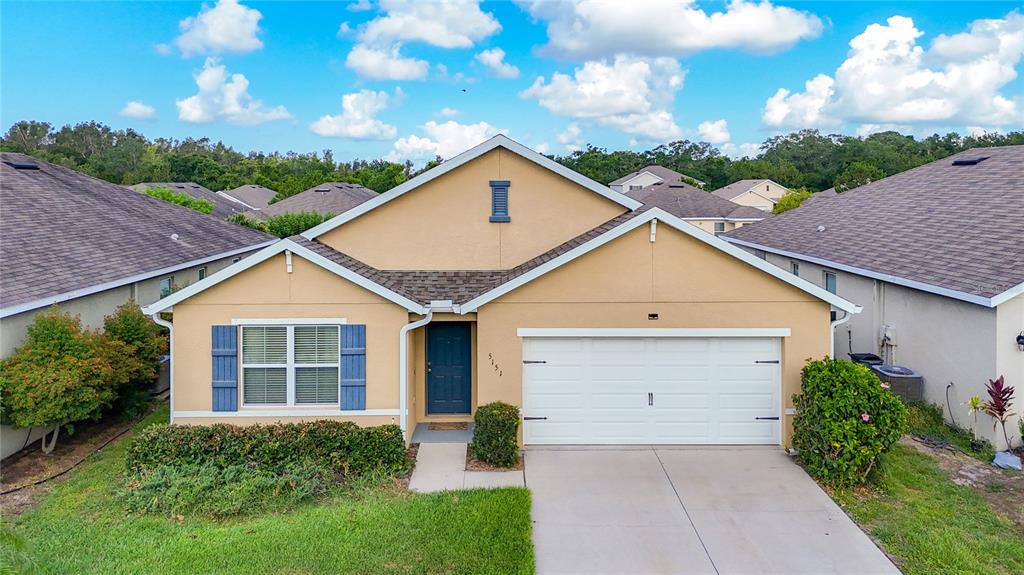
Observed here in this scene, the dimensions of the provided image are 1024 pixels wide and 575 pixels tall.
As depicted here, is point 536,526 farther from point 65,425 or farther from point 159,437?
point 65,425

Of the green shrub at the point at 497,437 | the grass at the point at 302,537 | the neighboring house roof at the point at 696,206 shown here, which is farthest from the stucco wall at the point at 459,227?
the neighboring house roof at the point at 696,206

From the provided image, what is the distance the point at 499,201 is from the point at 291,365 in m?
5.45

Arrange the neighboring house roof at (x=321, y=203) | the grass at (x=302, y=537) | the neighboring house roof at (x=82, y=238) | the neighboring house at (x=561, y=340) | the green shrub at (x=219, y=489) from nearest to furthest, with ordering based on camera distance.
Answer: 1. the grass at (x=302, y=537)
2. the green shrub at (x=219, y=489)
3. the neighboring house at (x=561, y=340)
4. the neighboring house roof at (x=82, y=238)
5. the neighboring house roof at (x=321, y=203)

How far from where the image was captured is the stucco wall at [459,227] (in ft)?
43.9

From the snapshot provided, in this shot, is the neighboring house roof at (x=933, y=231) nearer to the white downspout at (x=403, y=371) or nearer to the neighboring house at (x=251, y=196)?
the white downspout at (x=403, y=371)

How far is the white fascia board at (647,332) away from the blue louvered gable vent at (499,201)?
336 cm

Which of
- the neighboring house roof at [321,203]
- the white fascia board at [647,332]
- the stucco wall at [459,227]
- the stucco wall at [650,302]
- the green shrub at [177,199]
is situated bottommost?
the white fascia board at [647,332]

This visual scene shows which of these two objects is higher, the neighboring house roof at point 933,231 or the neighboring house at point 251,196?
the neighboring house at point 251,196

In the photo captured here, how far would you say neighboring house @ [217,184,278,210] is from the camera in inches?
2372

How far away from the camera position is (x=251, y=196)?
63031 millimetres

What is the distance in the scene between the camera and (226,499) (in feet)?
27.4

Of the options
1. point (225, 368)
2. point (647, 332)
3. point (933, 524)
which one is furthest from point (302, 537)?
point (933, 524)

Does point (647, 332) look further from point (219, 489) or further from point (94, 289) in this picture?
point (94, 289)

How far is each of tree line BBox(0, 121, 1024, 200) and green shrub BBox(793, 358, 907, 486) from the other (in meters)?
53.2
